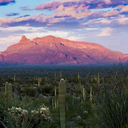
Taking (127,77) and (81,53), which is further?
(81,53)

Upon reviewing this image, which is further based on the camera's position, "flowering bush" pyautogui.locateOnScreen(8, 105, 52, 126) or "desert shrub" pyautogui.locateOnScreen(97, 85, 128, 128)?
"flowering bush" pyautogui.locateOnScreen(8, 105, 52, 126)

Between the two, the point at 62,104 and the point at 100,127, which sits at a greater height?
the point at 62,104

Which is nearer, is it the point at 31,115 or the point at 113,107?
→ the point at 113,107

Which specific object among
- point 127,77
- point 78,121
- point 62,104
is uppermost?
point 127,77

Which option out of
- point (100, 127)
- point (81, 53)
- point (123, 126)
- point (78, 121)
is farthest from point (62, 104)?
point (81, 53)

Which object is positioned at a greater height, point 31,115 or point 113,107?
point 113,107

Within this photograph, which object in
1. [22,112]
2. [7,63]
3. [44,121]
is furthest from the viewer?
[7,63]

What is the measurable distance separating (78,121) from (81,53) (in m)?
193

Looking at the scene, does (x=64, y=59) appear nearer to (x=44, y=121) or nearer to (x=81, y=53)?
(x=81, y=53)

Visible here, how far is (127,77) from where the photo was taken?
475cm

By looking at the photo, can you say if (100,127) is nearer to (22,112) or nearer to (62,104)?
(62,104)

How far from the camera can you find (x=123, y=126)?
4.43m

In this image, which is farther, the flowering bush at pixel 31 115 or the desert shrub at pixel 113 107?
the flowering bush at pixel 31 115

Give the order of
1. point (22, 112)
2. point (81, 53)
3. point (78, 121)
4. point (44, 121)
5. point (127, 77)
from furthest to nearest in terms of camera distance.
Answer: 1. point (81, 53)
2. point (78, 121)
3. point (44, 121)
4. point (22, 112)
5. point (127, 77)
